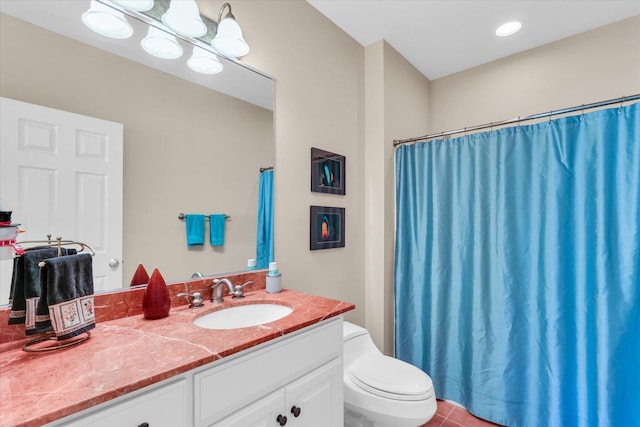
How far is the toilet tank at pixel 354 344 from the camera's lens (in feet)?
5.22

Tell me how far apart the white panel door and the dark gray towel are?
18cm

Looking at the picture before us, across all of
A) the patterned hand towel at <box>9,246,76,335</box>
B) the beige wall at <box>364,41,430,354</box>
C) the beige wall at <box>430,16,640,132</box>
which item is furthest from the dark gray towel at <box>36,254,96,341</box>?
the beige wall at <box>430,16,640,132</box>

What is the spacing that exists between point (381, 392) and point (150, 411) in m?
1.05

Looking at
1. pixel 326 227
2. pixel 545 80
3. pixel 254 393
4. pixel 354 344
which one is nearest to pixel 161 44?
pixel 326 227

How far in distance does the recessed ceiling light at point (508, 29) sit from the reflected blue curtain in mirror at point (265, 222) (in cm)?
188

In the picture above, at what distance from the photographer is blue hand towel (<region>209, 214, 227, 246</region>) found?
1365mm

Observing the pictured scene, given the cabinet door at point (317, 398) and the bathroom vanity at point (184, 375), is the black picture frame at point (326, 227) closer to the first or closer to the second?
the bathroom vanity at point (184, 375)

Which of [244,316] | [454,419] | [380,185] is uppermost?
[380,185]

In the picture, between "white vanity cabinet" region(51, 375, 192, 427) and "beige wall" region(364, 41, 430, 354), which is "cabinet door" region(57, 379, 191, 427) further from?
"beige wall" region(364, 41, 430, 354)

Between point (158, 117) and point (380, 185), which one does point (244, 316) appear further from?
point (380, 185)

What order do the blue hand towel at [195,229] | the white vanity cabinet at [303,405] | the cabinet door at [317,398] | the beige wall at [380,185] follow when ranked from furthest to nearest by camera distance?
the beige wall at [380,185] → the blue hand towel at [195,229] → the cabinet door at [317,398] → the white vanity cabinet at [303,405]

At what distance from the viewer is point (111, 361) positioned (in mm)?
735

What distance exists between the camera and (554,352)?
1632 mm

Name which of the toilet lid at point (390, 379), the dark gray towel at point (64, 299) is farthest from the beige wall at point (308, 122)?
the dark gray towel at point (64, 299)
